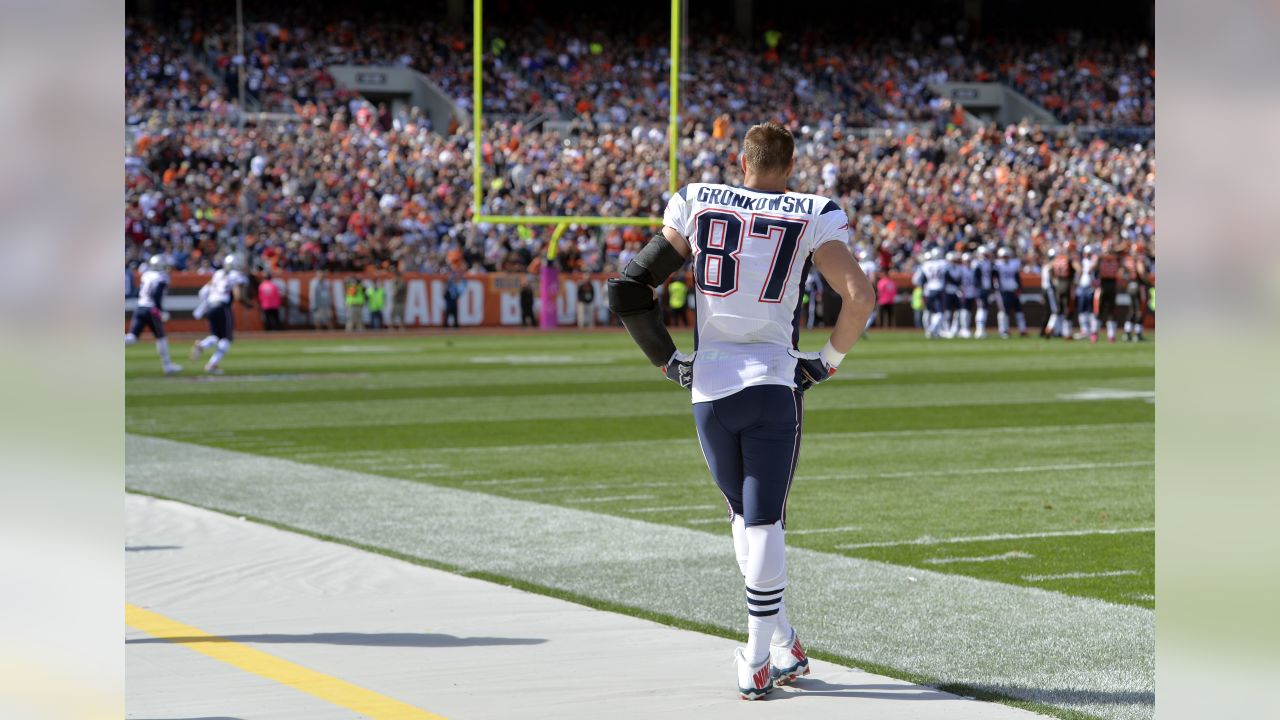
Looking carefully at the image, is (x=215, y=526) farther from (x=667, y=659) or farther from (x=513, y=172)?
(x=513, y=172)

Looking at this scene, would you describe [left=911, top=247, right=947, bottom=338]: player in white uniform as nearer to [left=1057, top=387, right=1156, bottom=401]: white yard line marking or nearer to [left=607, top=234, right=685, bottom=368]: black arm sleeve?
[left=1057, top=387, right=1156, bottom=401]: white yard line marking

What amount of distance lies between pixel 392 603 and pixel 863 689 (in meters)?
2.20

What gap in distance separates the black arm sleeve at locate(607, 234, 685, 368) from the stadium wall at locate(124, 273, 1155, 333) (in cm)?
2772

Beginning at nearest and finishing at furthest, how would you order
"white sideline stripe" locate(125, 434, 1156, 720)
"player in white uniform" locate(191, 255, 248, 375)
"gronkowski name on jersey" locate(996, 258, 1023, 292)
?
"white sideline stripe" locate(125, 434, 1156, 720) < "player in white uniform" locate(191, 255, 248, 375) < "gronkowski name on jersey" locate(996, 258, 1023, 292)

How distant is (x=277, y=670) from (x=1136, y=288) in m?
27.2

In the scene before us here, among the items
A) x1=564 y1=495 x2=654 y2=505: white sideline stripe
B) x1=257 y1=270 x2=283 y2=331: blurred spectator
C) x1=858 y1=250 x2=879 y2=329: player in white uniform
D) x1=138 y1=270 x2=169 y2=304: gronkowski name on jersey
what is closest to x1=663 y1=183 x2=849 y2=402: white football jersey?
x1=564 y1=495 x2=654 y2=505: white sideline stripe

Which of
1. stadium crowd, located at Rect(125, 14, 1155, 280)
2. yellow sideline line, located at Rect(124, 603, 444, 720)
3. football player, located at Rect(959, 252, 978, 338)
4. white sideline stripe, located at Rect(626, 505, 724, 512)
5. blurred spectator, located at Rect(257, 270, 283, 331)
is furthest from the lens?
stadium crowd, located at Rect(125, 14, 1155, 280)

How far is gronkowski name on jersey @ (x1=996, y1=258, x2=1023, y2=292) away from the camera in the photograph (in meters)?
32.8

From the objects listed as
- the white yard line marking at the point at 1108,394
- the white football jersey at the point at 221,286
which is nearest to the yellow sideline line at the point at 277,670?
the white yard line marking at the point at 1108,394

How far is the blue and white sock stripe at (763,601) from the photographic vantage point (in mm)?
4945

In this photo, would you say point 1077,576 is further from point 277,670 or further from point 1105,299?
point 1105,299

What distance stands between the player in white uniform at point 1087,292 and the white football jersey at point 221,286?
16.0 m

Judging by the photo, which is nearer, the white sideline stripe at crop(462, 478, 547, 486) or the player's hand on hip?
the player's hand on hip

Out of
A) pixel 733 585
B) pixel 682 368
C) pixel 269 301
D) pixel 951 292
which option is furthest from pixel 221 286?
pixel 682 368
